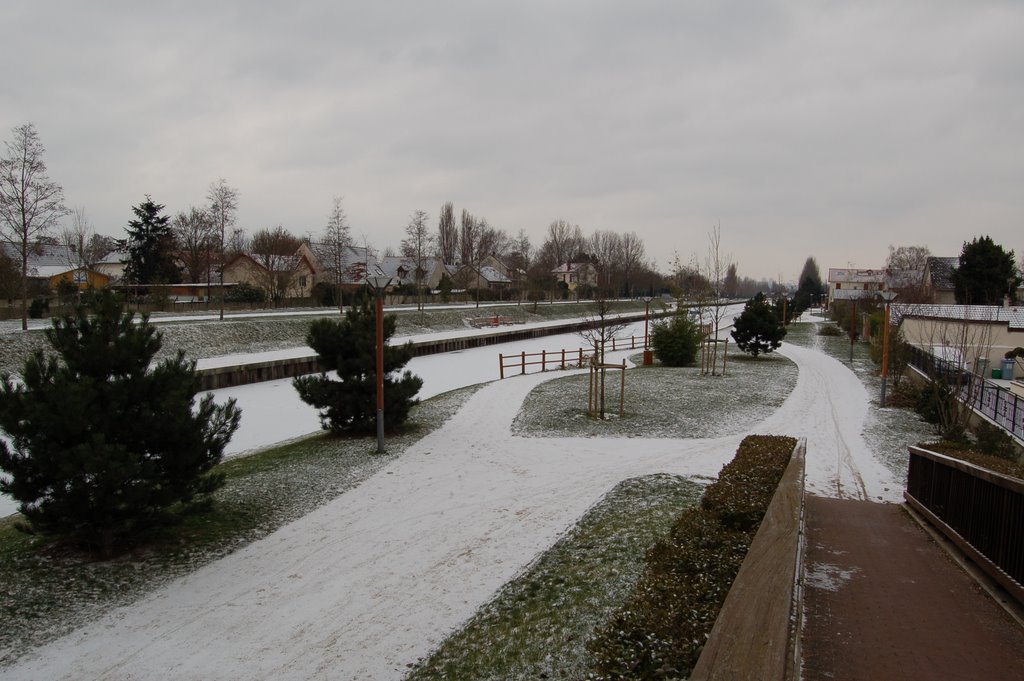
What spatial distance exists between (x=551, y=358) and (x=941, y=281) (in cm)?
4025

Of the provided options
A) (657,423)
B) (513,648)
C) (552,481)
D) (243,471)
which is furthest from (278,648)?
(657,423)

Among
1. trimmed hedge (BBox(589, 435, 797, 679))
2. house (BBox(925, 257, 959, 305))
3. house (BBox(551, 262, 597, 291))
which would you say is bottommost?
trimmed hedge (BBox(589, 435, 797, 679))

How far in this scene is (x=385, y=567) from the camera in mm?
7504

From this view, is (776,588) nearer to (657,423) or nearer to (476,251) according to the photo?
(657,423)

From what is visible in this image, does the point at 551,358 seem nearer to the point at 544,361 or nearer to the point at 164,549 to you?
the point at 544,361

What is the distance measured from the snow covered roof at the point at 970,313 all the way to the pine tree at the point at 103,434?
2813cm

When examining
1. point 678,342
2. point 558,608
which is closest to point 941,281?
point 678,342

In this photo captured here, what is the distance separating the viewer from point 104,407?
756 centimetres

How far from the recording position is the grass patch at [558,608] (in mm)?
5173

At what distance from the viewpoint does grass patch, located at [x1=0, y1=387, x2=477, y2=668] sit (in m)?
6.40

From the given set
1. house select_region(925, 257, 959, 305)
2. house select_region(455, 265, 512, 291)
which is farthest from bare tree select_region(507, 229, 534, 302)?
house select_region(925, 257, 959, 305)

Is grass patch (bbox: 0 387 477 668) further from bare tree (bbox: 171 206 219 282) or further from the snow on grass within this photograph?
bare tree (bbox: 171 206 219 282)

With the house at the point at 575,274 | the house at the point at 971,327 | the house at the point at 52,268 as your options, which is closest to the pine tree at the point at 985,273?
the house at the point at 971,327

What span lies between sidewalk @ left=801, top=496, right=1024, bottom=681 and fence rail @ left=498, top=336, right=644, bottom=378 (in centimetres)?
1828
